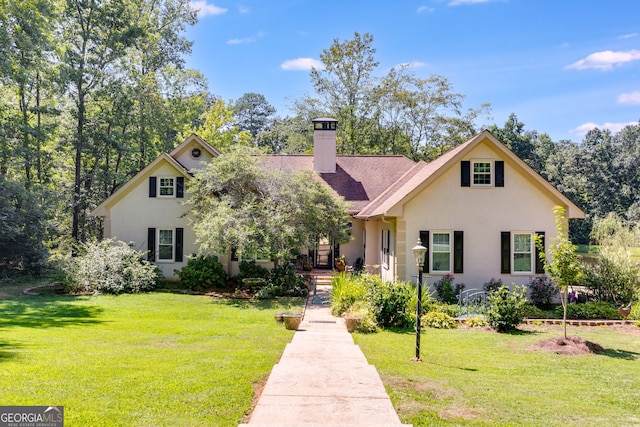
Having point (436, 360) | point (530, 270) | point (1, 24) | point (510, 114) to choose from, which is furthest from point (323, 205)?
point (510, 114)

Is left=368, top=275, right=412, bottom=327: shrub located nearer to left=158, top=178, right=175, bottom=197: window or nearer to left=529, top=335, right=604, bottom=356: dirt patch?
left=529, top=335, right=604, bottom=356: dirt patch

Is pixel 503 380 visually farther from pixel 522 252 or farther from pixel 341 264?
pixel 341 264

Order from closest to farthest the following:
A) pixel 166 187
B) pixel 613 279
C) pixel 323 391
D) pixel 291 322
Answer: pixel 323 391
pixel 291 322
pixel 613 279
pixel 166 187

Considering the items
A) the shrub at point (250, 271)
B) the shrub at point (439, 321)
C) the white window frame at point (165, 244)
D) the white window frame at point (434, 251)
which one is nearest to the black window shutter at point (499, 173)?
the white window frame at point (434, 251)

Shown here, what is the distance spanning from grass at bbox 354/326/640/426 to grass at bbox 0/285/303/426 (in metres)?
2.25

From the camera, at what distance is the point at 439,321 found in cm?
1205

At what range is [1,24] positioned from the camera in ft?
66.5

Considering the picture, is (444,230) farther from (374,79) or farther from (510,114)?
(510,114)

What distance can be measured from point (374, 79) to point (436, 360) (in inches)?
1132

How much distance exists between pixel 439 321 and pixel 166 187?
13.1 meters

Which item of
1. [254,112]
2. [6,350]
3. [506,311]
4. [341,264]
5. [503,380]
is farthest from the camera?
[254,112]

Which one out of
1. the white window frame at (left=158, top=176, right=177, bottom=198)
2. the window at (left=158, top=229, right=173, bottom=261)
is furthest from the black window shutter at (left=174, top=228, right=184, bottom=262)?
the white window frame at (left=158, top=176, right=177, bottom=198)

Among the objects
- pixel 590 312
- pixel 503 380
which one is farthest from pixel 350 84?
pixel 503 380

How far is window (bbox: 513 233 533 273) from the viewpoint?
14.9m
